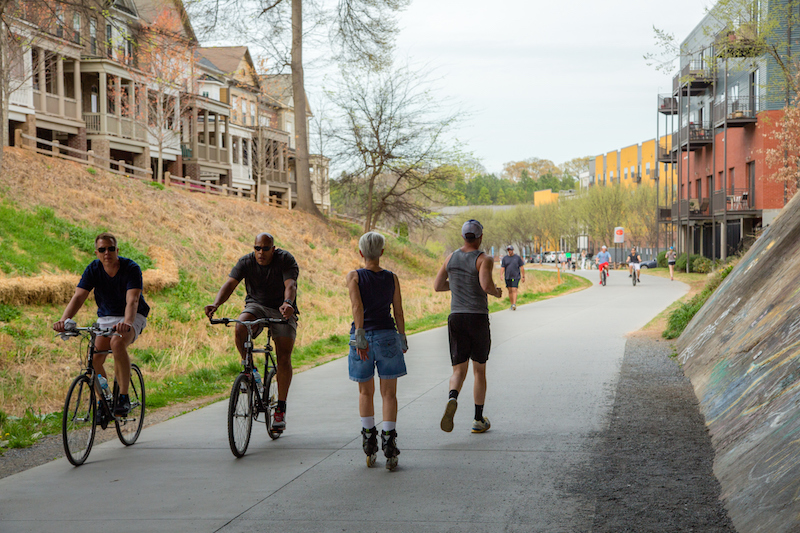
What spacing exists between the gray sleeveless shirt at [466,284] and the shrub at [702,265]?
36778 millimetres

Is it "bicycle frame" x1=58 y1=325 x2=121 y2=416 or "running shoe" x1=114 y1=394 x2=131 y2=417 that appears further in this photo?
"running shoe" x1=114 y1=394 x2=131 y2=417

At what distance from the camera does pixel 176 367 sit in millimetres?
11844

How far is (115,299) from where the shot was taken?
667 centimetres

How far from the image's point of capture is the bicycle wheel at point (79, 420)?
6023 millimetres

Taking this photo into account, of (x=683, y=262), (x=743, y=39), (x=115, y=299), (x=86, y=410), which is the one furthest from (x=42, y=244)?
(x=683, y=262)

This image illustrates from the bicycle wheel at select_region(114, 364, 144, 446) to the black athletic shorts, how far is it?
9.38ft

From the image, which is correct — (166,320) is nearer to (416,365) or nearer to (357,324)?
(416,365)

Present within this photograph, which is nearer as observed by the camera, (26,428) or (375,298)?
(375,298)

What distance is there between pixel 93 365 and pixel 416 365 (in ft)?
18.6

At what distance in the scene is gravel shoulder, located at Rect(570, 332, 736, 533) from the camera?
452 cm

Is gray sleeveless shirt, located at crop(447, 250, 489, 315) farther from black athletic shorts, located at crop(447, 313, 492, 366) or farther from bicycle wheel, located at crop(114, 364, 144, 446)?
bicycle wheel, located at crop(114, 364, 144, 446)

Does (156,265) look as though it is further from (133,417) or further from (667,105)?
(667,105)

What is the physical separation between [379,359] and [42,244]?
15.1 metres

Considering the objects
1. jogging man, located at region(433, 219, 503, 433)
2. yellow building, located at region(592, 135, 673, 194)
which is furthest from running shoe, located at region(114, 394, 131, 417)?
yellow building, located at region(592, 135, 673, 194)
